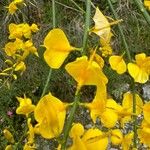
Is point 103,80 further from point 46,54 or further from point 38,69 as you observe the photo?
point 38,69

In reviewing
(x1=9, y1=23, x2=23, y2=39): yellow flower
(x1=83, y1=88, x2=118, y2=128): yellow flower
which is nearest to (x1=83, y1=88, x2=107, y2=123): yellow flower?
(x1=83, y1=88, x2=118, y2=128): yellow flower

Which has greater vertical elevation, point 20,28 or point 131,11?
point 20,28

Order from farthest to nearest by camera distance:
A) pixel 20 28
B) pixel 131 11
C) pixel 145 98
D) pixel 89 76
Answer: pixel 131 11 → pixel 145 98 → pixel 20 28 → pixel 89 76

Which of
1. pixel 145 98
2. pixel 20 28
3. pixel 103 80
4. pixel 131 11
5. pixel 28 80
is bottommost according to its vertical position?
pixel 145 98

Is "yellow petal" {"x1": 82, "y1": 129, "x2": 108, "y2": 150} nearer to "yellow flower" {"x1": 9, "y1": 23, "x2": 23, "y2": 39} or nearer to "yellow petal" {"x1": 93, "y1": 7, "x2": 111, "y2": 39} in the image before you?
"yellow petal" {"x1": 93, "y1": 7, "x2": 111, "y2": 39}

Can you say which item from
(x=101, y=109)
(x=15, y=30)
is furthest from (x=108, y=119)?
(x=15, y=30)

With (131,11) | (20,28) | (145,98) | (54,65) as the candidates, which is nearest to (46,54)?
(54,65)

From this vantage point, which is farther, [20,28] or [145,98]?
[145,98]
